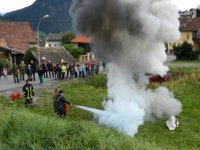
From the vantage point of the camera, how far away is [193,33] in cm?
8406

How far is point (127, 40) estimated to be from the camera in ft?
68.4

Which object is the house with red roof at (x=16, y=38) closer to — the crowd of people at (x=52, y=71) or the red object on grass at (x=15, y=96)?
the crowd of people at (x=52, y=71)

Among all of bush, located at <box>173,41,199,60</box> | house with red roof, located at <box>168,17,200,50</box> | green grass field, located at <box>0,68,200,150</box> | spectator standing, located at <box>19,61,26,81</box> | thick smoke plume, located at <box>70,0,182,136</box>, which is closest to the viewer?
green grass field, located at <box>0,68,200,150</box>

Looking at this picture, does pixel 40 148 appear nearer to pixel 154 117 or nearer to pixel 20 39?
pixel 154 117

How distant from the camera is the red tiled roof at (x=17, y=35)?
6456cm

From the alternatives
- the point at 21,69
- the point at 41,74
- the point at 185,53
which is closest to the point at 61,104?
the point at 41,74

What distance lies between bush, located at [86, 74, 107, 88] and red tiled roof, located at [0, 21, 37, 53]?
28.8 meters

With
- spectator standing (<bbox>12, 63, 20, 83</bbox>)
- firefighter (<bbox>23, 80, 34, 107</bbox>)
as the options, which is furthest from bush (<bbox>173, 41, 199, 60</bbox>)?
firefighter (<bbox>23, 80, 34, 107</bbox>)

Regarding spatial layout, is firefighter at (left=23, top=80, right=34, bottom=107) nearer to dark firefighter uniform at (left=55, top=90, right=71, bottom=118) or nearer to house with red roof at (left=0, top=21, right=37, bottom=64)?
dark firefighter uniform at (left=55, top=90, right=71, bottom=118)

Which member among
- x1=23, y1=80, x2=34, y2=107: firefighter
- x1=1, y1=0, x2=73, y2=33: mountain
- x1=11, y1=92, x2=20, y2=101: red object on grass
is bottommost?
x1=11, y1=92, x2=20, y2=101: red object on grass

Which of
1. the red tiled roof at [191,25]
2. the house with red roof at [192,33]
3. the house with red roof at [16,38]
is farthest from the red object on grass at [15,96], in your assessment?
the red tiled roof at [191,25]

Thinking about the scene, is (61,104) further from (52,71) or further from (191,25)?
(191,25)

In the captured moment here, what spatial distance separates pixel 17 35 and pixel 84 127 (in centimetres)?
5289

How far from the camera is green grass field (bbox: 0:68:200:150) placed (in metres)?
15.2
